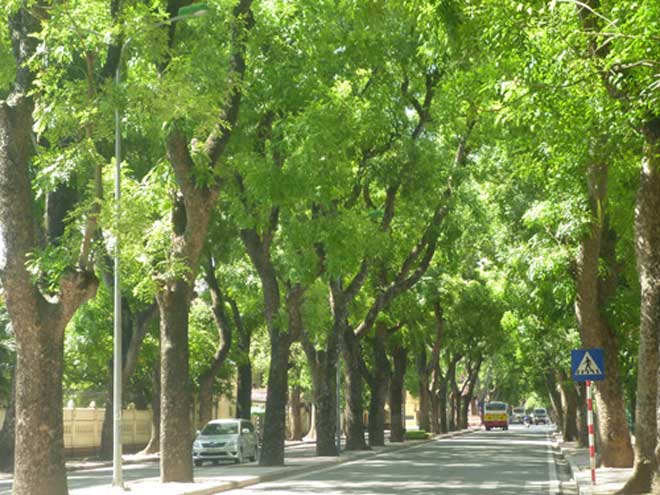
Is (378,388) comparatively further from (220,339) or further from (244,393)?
(220,339)

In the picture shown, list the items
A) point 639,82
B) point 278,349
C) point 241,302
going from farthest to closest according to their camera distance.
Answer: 1. point 241,302
2. point 278,349
3. point 639,82

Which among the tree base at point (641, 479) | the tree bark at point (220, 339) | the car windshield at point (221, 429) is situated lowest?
the tree base at point (641, 479)

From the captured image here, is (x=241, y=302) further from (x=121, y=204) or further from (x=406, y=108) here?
(x=121, y=204)

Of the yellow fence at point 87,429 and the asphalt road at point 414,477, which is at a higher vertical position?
the yellow fence at point 87,429

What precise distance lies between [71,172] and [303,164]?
26.9 feet

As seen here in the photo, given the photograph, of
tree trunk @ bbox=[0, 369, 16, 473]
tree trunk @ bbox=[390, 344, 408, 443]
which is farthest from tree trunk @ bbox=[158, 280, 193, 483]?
tree trunk @ bbox=[390, 344, 408, 443]

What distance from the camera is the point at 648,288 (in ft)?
46.3

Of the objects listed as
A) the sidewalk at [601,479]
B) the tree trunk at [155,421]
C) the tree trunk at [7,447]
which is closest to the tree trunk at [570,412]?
the tree trunk at [155,421]

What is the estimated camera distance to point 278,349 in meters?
30.1

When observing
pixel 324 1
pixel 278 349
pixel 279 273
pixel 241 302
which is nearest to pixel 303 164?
Result: pixel 324 1

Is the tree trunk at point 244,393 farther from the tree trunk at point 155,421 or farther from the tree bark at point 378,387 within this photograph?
the tree bark at point 378,387

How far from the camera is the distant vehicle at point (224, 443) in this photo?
36.2m

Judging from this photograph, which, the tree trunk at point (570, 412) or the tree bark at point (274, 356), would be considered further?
the tree trunk at point (570, 412)

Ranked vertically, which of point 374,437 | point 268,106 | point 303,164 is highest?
point 268,106
